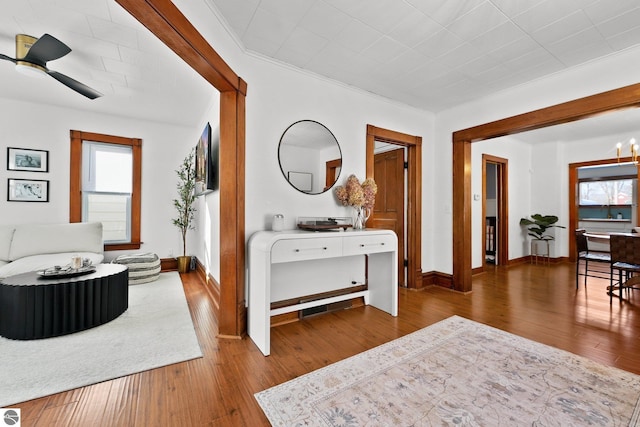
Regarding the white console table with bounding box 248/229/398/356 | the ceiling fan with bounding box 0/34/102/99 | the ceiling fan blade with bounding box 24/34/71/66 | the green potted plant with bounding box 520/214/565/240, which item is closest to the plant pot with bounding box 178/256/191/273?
the white console table with bounding box 248/229/398/356

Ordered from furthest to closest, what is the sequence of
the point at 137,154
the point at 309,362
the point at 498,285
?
the point at 137,154 → the point at 498,285 → the point at 309,362

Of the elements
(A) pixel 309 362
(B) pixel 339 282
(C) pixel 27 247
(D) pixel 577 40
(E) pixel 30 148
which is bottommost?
(A) pixel 309 362

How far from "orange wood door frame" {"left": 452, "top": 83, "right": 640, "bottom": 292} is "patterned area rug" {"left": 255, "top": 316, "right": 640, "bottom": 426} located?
1667 millimetres

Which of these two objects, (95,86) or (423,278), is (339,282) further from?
(95,86)

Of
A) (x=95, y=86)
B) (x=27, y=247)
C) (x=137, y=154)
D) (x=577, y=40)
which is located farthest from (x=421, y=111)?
(x=27, y=247)

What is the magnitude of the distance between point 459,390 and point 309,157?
7.70 feet

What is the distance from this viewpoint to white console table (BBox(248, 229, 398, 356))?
217 centimetres

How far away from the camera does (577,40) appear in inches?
94.7

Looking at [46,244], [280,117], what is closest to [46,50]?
[280,117]

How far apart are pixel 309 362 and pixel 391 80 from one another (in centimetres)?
305

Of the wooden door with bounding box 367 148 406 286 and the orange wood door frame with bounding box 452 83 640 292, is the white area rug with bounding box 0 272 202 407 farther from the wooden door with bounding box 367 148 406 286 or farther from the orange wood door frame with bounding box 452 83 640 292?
the orange wood door frame with bounding box 452 83 640 292

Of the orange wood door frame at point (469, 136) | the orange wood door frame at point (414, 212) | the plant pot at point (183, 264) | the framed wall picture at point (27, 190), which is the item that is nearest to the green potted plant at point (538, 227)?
the orange wood door frame at point (469, 136)

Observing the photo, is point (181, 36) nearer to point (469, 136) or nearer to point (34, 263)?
point (34, 263)

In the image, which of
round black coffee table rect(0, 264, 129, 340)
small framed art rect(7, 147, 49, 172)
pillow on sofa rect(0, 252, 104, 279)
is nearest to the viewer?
round black coffee table rect(0, 264, 129, 340)
